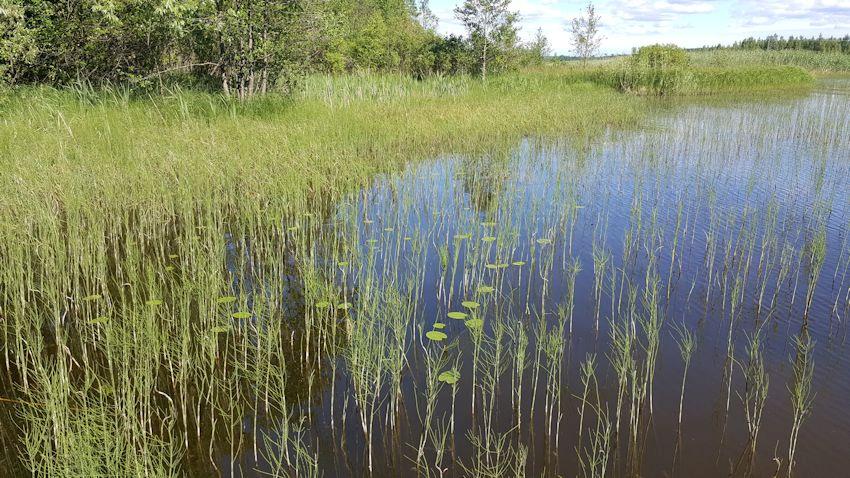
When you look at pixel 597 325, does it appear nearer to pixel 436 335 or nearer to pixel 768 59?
pixel 436 335

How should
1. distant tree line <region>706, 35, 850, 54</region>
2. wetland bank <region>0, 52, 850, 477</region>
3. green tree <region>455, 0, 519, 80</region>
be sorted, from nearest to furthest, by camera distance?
wetland bank <region>0, 52, 850, 477</region>, green tree <region>455, 0, 519, 80</region>, distant tree line <region>706, 35, 850, 54</region>

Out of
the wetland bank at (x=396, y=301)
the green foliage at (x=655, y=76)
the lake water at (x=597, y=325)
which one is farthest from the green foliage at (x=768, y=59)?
the lake water at (x=597, y=325)

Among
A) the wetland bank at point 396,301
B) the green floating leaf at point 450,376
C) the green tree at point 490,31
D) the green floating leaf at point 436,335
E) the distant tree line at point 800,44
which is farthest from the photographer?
the distant tree line at point 800,44

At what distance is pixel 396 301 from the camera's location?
3445 millimetres

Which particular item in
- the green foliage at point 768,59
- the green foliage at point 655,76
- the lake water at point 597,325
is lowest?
the lake water at point 597,325

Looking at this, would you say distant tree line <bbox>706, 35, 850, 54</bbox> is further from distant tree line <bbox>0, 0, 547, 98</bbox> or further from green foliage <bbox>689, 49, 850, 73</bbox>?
distant tree line <bbox>0, 0, 547, 98</bbox>

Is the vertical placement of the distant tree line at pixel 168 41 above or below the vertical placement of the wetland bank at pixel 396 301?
above

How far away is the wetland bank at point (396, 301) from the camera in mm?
2889

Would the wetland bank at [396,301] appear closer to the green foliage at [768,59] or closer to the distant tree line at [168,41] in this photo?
the distant tree line at [168,41]

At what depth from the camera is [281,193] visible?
20.0ft

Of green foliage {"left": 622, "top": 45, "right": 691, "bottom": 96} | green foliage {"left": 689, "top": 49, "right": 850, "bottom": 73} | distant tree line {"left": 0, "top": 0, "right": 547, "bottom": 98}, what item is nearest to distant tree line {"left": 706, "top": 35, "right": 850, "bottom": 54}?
green foliage {"left": 689, "top": 49, "right": 850, "bottom": 73}

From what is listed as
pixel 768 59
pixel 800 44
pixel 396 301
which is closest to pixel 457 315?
pixel 396 301

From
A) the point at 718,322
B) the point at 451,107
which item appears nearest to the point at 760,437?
the point at 718,322

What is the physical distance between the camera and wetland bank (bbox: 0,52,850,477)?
2889 millimetres
